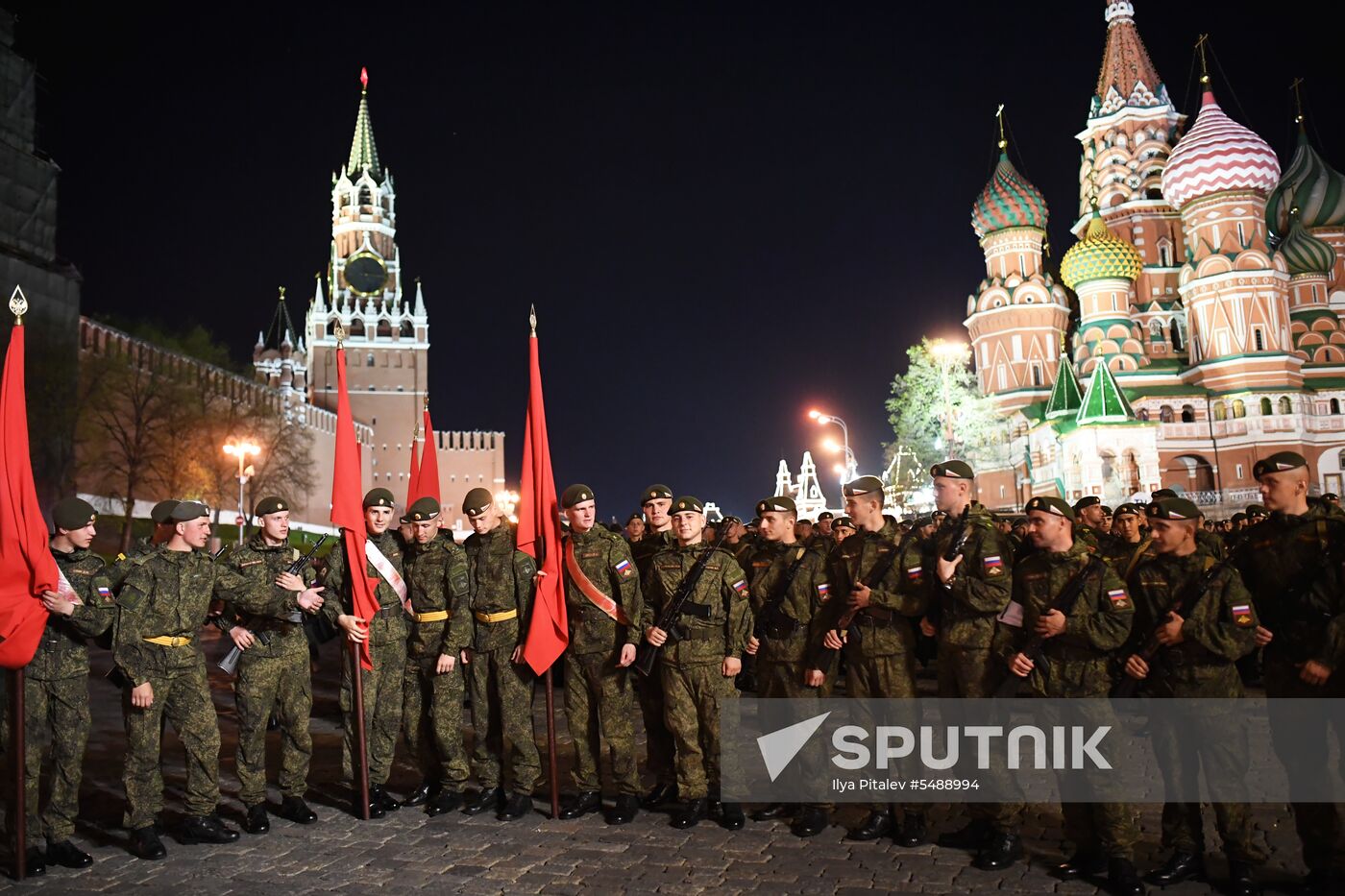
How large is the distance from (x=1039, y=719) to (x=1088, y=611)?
2.23 feet

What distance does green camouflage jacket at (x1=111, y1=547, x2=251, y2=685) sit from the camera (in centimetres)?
596

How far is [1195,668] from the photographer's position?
16.9ft

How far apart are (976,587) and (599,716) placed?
8.87ft

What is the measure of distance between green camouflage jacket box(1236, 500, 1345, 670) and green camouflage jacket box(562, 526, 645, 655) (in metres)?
3.74

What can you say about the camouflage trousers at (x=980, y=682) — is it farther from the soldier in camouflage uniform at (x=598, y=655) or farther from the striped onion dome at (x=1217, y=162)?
the striped onion dome at (x=1217, y=162)

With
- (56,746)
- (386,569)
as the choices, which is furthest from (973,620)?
(56,746)

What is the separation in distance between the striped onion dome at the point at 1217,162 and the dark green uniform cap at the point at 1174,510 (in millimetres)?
51905

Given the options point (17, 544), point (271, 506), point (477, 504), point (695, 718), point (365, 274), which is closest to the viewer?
point (17, 544)

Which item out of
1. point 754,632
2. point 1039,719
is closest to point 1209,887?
point 1039,719

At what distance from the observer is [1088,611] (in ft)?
17.4

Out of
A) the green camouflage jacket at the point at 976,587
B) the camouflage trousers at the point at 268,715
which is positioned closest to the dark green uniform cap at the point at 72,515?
the camouflage trousers at the point at 268,715

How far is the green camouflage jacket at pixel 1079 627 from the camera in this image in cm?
526

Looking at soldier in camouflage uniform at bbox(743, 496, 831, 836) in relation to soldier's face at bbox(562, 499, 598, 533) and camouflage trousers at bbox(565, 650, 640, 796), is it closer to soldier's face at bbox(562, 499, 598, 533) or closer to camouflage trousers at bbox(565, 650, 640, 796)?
camouflage trousers at bbox(565, 650, 640, 796)

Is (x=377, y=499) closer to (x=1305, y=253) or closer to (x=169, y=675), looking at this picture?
(x=169, y=675)
